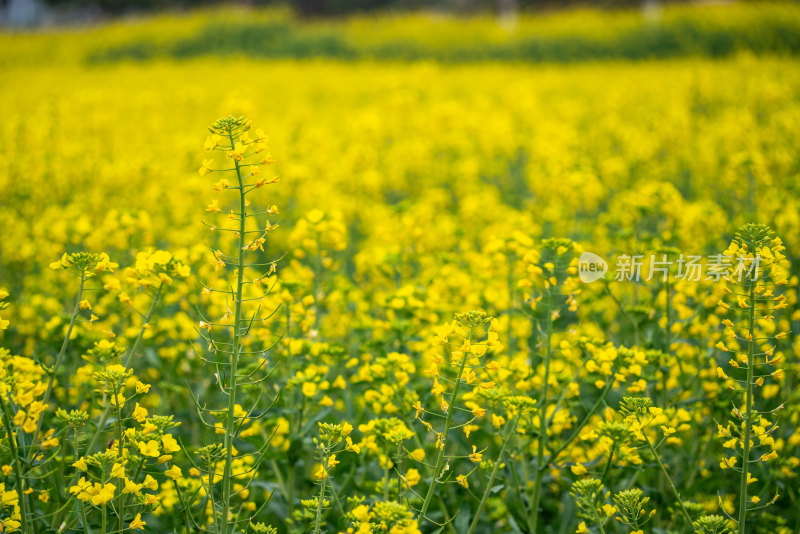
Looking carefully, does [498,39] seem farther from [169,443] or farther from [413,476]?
[169,443]

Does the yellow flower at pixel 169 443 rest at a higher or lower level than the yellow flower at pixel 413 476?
higher

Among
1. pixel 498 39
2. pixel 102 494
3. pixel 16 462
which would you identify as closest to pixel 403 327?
pixel 102 494

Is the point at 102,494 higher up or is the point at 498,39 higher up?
the point at 498,39

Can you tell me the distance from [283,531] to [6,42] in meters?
22.4

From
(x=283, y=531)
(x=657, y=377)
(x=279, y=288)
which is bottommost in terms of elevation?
(x=283, y=531)

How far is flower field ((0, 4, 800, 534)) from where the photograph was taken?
6.08ft

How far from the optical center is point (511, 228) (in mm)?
3525

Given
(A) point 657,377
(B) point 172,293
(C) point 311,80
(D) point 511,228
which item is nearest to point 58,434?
(B) point 172,293

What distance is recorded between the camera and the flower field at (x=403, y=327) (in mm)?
1854

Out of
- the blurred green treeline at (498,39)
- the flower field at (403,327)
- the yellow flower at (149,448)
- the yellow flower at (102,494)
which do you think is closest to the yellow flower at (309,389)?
the flower field at (403,327)

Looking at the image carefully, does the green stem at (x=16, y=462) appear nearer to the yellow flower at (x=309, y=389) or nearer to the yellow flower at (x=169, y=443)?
the yellow flower at (x=169, y=443)

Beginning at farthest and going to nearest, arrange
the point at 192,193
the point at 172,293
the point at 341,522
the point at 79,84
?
1. the point at 79,84
2. the point at 192,193
3. the point at 172,293
4. the point at 341,522

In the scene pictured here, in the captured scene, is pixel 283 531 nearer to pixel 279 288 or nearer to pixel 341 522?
pixel 341 522

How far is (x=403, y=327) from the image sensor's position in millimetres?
2424
